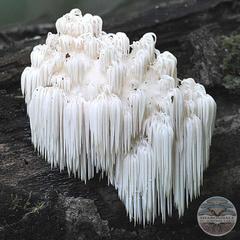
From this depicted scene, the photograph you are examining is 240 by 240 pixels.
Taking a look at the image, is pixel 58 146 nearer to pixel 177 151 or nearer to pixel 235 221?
pixel 177 151

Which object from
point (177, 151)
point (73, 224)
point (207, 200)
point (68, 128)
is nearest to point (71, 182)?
point (73, 224)

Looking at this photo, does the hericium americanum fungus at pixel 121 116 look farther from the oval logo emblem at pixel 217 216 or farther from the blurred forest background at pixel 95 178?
the oval logo emblem at pixel 217 216

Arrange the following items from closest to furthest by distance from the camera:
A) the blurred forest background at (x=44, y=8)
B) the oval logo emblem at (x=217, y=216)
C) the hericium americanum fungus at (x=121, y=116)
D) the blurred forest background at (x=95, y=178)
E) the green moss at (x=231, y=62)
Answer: the hericium americanum fungus at (x=121, y=116) < the blurred forest background at (x=95, y=178) < the oval logo emblem at (x=217, y=216) < the green moss at (x=231, y=62) < the blurred forest background at (x=44, y=8)

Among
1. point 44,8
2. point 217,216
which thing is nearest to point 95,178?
point 217,216

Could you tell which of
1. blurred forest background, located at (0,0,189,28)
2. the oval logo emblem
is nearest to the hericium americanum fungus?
the oval logo emblem

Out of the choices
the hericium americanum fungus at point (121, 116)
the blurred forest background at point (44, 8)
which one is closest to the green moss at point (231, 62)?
the hericium americanum fungus at point (121, 116)

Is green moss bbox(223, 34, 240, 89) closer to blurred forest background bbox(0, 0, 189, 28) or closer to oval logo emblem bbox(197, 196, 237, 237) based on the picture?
oval logo emblem bbox(197, 196, 237, 237)
